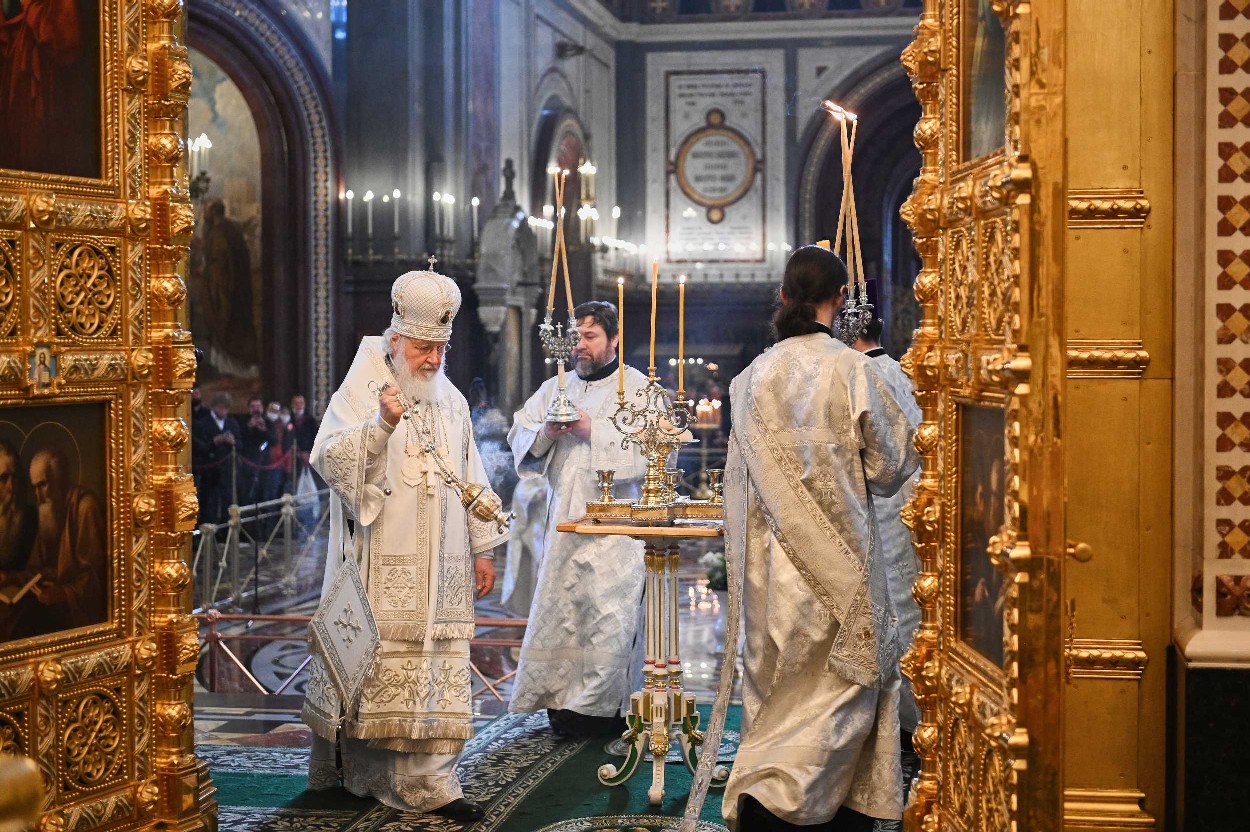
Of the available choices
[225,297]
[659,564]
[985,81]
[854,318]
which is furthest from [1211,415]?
[225,297]

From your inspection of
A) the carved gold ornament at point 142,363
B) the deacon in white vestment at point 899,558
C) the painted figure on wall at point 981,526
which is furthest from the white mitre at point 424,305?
the painted figure on wall at point 981,526

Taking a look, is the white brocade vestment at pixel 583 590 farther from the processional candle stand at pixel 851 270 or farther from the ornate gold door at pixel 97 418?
the ornate gold door at pixel 97 418

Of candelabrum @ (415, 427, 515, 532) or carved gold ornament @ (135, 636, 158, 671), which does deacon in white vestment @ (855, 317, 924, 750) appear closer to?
candelabrum @ (415, 427, 515, 532)

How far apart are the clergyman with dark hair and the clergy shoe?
77cm

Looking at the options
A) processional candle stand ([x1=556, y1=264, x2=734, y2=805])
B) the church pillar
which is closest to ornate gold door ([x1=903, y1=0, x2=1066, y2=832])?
the church pillar

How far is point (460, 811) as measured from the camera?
5.01 metres

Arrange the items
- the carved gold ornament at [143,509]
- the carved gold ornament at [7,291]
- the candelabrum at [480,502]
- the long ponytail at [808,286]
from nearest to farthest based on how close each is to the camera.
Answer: the carved gold ornament at [7,291]
the carved gold ornament at [143,509]
the long ponytail at [808,286]
the candelabrum at [480,502]

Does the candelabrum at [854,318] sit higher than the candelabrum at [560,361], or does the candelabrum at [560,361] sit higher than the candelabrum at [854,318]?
the candelabrum at [854,318]

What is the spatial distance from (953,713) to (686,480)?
11293 mm

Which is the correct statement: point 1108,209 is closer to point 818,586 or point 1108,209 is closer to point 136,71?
point 818,586

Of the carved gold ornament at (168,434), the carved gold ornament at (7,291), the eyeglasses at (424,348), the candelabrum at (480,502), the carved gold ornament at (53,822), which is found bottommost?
the carved gold ornament at (53,822)

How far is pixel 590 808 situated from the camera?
5121 mm

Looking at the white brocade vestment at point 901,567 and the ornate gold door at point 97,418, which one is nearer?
the ornate gold door at point 97,418

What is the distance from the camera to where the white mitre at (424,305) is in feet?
16.7
